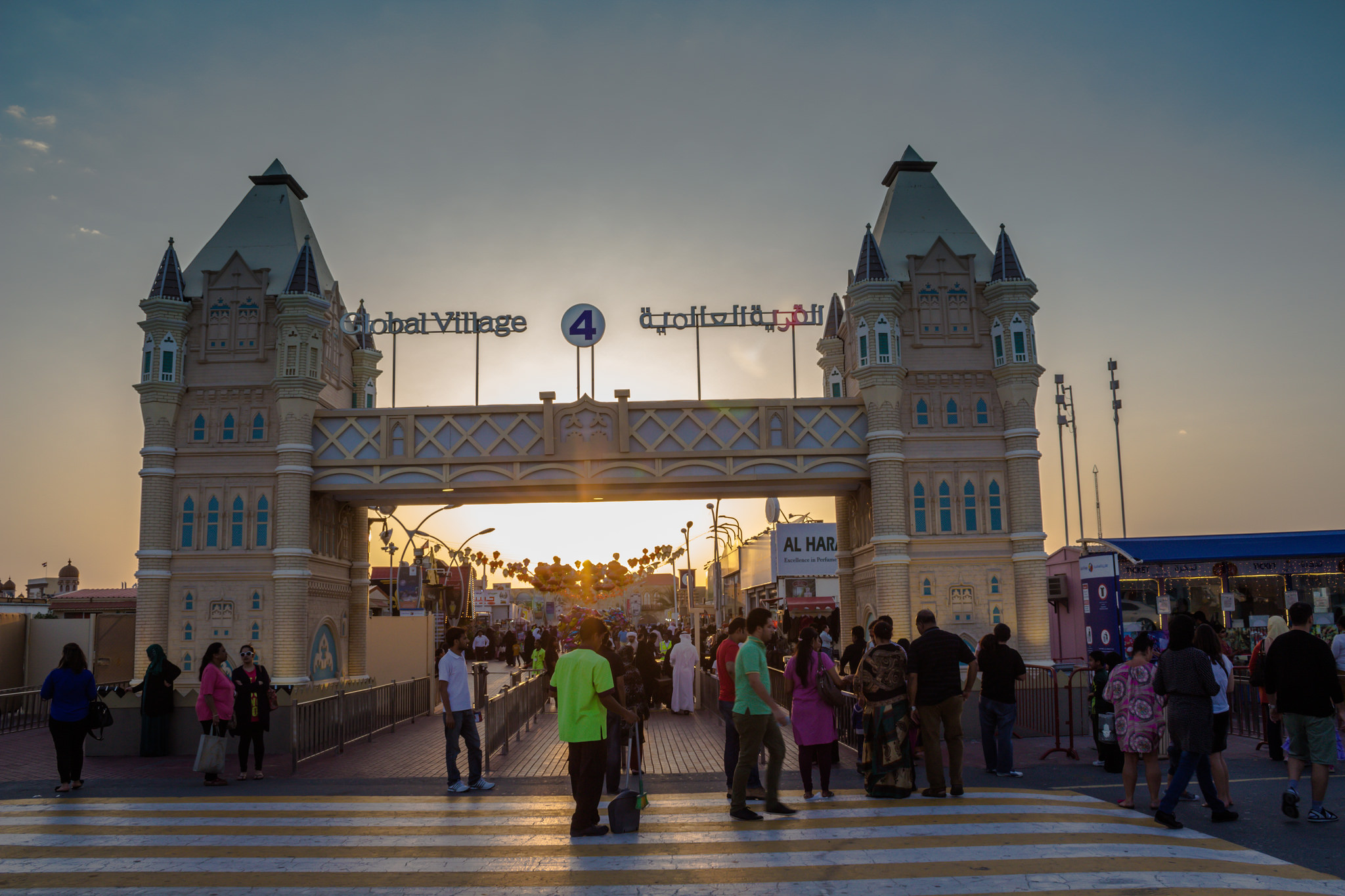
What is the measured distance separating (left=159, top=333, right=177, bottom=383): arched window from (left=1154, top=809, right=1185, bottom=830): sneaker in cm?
2519

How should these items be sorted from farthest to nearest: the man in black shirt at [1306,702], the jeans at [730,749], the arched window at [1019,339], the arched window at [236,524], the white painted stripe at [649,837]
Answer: the arched window at [1019,339], the arched window at [236,524], the jeans at [730,749], the man in black shirt at [1306,702], the white painted stripe at [649,837]

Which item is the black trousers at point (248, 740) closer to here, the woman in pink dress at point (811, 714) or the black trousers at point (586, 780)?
the black trousers at point (586, 780)

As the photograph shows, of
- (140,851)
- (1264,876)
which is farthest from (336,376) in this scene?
(1264,876)

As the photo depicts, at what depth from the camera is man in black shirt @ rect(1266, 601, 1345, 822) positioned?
31.4ft

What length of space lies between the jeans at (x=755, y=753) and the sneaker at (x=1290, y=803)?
4.74 metres

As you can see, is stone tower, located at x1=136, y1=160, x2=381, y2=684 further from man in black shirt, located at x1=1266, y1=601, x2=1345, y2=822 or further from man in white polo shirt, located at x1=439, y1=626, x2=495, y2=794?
man in black shirt, located at x1=1266, y1=601, x2=1345, y2=822

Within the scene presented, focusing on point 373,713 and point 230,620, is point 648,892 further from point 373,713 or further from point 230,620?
point 230,620

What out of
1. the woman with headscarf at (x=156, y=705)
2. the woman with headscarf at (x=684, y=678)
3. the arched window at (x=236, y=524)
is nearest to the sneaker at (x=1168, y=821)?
the woman with headscarf at (x=684, y=678)

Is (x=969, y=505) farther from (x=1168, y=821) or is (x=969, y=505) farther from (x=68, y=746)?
(x=68, y=746)

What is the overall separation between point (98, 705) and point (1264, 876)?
12682 millimetres

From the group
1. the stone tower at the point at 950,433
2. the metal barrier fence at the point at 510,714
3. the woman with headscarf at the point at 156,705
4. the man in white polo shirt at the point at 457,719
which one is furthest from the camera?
the stone tower at the point at 950,433

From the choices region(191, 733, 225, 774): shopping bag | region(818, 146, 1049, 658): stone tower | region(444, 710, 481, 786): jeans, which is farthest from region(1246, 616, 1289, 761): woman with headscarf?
region(191, 733, 225, 774): shopping bag

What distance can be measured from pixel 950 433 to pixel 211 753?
19532 millimetres

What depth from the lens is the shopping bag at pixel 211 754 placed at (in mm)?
12648
